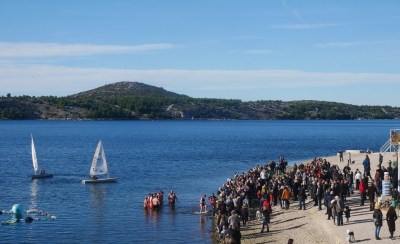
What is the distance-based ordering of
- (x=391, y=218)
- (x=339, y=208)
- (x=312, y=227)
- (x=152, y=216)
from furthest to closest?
(x=152, y=216), (x=312, y=227), (x=339, y=208), (x=391, y=218)

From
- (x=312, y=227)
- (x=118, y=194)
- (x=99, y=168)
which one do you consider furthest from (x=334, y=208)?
(x=99, y=168)

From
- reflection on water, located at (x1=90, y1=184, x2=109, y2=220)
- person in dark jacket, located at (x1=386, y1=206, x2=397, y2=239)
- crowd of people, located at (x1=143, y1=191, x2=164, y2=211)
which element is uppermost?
person in dark jacket, located at (x1=386, y1=206, x2=397, y2=239)

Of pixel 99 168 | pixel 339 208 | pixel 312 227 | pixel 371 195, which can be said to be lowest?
pixel 312 227

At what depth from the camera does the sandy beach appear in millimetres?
26281

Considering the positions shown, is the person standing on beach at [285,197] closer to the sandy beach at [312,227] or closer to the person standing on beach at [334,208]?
the sandy beach at [312,227]

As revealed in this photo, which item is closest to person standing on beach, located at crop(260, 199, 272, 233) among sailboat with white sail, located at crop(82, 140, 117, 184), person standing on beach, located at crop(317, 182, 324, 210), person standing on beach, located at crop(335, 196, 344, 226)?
person standing on beach, located at crop(317, 182, 324, 210)

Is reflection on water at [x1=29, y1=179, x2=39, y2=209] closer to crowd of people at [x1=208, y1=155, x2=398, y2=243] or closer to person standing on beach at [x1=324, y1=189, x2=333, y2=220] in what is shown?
crowd of people at [x1=208, y1=155, x2=398, y2=243]

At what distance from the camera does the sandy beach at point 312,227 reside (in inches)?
1035

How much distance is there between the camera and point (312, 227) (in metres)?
29.9

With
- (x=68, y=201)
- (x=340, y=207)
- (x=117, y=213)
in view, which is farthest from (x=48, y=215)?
(x=340, y=207)

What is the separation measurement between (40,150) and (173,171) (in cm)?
4417

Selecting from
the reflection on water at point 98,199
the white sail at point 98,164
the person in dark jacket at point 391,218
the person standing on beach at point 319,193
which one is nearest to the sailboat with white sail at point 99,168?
the white sail at point 98,164

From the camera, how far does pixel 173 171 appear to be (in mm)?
71188

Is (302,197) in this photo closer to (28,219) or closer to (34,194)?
(28,219)
